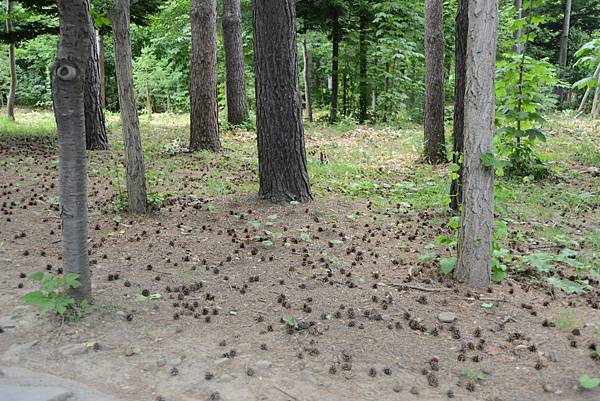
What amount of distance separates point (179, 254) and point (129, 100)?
6.94 ft

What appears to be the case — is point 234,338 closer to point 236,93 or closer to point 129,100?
point 129,100

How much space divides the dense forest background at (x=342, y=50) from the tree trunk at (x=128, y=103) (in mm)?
5120

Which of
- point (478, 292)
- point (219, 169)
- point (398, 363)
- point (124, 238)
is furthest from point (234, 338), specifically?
point (219, 169)

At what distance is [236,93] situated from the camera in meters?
15.0

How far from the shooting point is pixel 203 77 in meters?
11.3

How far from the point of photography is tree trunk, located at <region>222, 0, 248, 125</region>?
566 inches

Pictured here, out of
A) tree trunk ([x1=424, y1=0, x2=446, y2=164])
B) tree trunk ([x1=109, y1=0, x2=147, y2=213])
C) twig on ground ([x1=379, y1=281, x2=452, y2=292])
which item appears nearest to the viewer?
twig on ground ([x1=379, y1=281, x2=452, y2=292])

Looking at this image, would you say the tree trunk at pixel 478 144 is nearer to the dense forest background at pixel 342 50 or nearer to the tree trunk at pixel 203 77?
the dense forest background at pixel 342 50

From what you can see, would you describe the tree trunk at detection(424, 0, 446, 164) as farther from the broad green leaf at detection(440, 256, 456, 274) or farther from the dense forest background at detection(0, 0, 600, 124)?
the broad green leaf at detection(440, 256, 456, 274)

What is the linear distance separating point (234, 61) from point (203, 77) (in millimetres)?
3589

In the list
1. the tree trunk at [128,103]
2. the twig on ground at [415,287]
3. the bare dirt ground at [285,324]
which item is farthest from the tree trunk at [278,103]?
the twig on ground at [415,287]

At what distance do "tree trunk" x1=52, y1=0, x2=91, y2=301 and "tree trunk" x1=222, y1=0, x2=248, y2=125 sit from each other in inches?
421

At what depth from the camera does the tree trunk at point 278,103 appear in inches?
281

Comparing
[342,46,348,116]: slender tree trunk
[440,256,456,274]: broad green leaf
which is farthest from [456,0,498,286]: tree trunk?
[342,46,348,116]: slender tree trunk
